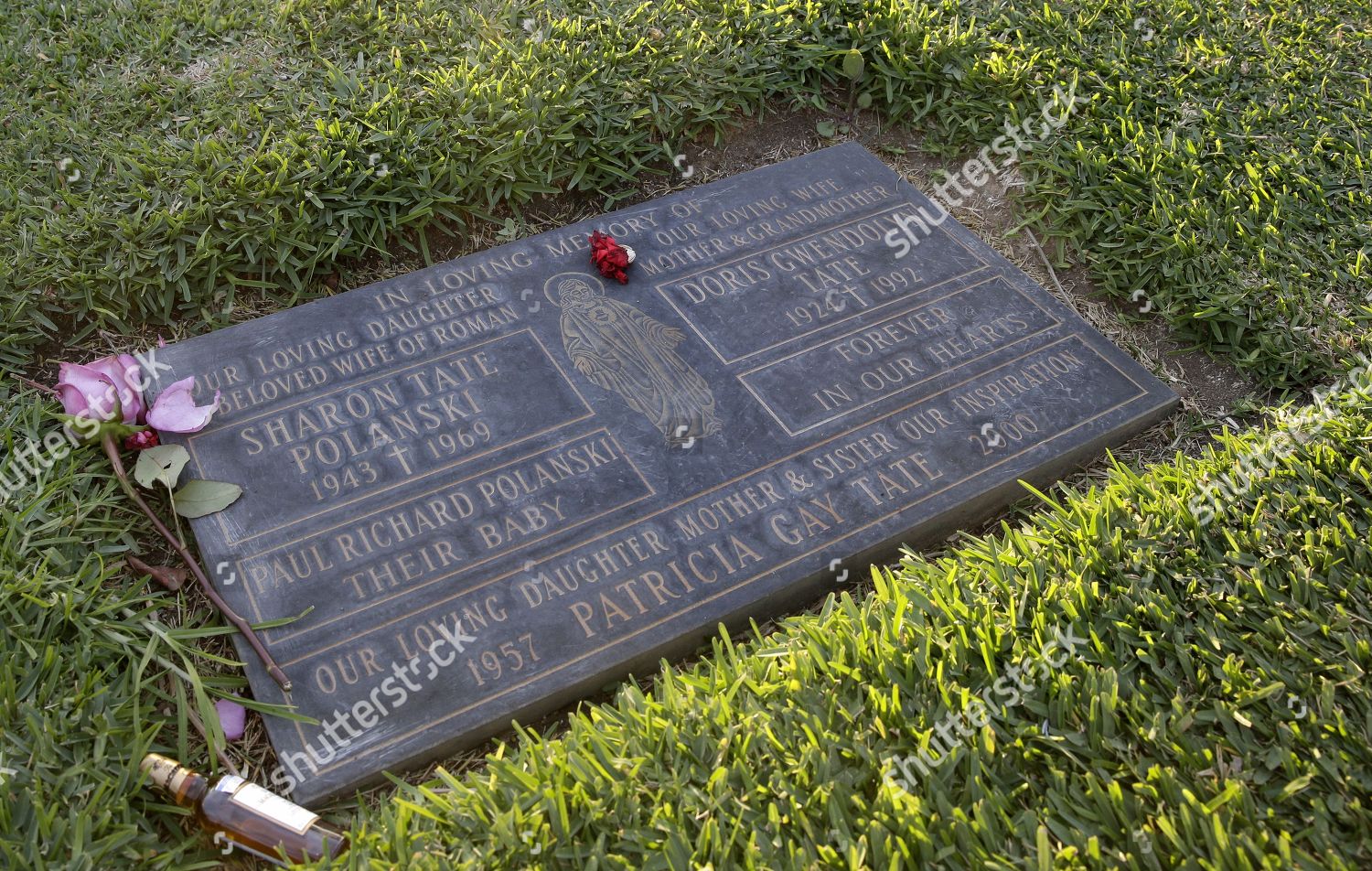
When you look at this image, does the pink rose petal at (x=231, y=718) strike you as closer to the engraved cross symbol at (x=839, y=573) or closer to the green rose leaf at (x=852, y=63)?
the engraved cross symbol at (x=839, y=573)

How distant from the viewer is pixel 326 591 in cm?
220

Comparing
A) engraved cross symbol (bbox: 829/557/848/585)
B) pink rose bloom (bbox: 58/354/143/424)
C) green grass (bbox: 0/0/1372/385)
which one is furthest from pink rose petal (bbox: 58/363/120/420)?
engraved cross symbol (bbox: 829/557/848/585)

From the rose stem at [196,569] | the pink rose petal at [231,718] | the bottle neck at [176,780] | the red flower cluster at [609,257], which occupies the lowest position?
the pink rose petal at [231,718]

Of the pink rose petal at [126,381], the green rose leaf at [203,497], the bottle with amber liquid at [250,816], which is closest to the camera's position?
the bottle with amber liquid at [250,816]

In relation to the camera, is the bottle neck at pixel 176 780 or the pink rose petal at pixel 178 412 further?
the pink rose petal at pixel 178 412

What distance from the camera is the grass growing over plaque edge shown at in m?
1.69

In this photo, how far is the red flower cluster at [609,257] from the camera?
2.90m

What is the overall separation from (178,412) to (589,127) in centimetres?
165

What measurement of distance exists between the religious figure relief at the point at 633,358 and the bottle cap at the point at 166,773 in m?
1.28

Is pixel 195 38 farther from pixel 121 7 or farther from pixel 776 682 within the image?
pixel 776 682

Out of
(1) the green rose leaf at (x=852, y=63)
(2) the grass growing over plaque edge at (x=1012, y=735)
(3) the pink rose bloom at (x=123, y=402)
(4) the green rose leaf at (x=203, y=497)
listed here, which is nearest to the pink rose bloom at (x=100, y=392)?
(3) the pink rose bloom at (x=123, y=402)

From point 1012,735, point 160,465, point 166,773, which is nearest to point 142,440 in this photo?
point 160,465

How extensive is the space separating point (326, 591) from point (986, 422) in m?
1.69

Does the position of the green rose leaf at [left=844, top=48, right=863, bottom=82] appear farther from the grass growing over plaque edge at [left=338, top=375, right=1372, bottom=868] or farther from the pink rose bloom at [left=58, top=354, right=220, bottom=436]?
the pink rose bloom at [left=58, top=354, right=220, bottom=436]
